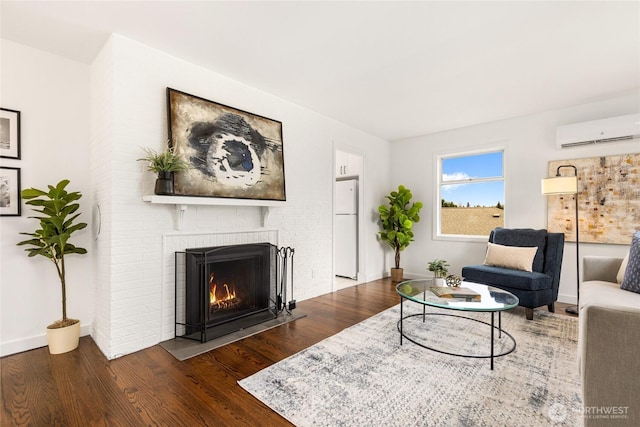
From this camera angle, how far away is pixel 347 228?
5.32m

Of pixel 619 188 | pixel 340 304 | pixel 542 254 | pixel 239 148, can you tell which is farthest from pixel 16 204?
pixel 619 188

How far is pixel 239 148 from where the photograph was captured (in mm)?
3127

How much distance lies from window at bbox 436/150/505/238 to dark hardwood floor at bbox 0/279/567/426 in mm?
3347

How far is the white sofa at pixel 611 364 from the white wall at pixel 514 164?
133 inches

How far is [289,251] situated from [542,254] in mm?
3053

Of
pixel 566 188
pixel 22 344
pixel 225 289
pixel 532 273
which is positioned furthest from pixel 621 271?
pixel 22 344

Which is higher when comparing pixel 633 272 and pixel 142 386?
pixel 633 272

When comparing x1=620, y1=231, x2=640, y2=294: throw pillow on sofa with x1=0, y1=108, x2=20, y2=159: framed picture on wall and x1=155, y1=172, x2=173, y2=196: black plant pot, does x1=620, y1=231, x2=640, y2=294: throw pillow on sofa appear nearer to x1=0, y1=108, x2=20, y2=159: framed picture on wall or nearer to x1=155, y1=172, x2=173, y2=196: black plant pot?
x1=155, y1=172, x2=173, y2=196: black plant pot

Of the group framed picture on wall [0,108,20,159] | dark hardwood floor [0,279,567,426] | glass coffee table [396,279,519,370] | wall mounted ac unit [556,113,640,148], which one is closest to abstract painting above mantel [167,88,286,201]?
framed picture on wall [0,108,20,159]

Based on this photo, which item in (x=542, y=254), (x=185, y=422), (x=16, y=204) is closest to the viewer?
→ (x=185, y=422)

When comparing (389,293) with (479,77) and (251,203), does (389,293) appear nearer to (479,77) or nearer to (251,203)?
(251,203)

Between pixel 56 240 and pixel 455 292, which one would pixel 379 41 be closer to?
pixel 455 292

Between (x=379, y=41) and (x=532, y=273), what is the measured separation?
294 centimetres

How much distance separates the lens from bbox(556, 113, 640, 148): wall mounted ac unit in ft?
11.5
